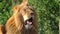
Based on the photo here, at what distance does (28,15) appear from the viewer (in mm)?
7160

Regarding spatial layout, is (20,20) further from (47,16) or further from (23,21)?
(47,16)

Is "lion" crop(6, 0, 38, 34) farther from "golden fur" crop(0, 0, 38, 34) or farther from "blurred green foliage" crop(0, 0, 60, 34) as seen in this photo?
"blurred green foliage" crop(0, 0, 60, 34)

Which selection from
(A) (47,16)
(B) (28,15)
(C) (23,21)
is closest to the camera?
(B) (28,15)

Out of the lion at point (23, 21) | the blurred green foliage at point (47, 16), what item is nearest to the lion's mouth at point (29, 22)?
the lion at point (23, 21)

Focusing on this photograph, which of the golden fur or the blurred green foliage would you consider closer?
the golden fur

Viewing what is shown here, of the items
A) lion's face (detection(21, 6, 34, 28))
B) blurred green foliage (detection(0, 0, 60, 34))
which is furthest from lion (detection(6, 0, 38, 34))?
blurred green foliage (detection(0, 0, 60, 34))

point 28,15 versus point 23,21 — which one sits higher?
point 28,15

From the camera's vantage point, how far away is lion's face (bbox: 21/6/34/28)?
281 inches

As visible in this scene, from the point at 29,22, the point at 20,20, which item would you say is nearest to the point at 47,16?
the point at 20,20

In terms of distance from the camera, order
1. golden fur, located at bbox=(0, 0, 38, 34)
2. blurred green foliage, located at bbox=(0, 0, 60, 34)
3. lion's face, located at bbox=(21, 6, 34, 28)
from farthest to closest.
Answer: blurred green foliage, located at bbox=(0, 0, 60, 34) → golden fur, located at bbox=(0, 0, 38, 34) → lion's face, located at bbox=(21, 6, 34, 28)

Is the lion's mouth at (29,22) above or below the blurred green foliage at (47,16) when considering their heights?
above

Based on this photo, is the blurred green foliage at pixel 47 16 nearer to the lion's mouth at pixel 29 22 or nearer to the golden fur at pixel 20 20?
the golden fur at pixel 20 20

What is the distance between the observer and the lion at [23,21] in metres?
7.19

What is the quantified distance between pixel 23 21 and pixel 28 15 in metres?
0.26
